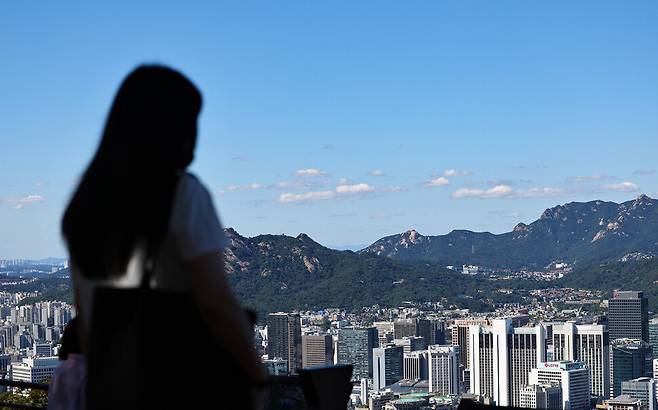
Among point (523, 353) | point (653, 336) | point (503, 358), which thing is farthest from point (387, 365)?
point (653, 336)

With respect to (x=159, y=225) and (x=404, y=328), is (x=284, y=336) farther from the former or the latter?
(x=159, y=225)

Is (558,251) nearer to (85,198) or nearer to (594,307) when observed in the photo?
(594,307)

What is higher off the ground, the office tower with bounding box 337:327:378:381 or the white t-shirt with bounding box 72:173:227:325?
the white t-shirt with bounding box 72:173:227:325

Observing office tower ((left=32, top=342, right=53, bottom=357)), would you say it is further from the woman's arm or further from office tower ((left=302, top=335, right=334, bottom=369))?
the woman's arm

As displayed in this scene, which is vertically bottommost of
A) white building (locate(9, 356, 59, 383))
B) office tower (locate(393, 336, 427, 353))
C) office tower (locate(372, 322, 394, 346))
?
office tower (locate(393, 336, 427, 353))

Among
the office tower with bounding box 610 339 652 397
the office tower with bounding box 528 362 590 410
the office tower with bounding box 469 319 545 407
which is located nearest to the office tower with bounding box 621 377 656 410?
the office tower with bounding box 610 339 652 397
